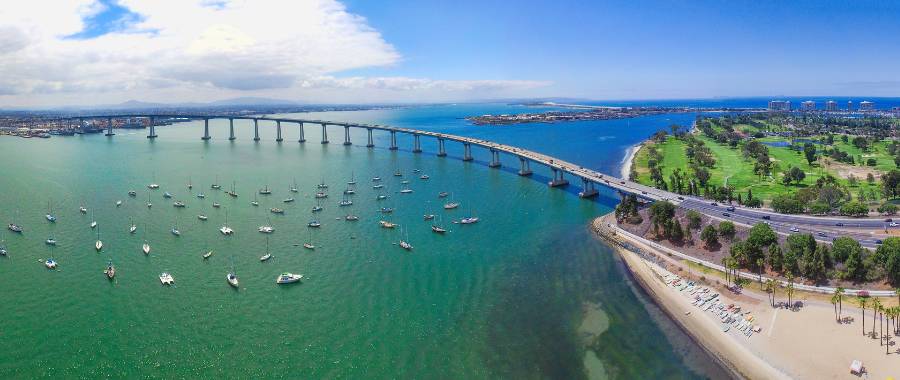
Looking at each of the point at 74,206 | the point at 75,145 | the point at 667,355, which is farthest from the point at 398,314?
the point at 75,145

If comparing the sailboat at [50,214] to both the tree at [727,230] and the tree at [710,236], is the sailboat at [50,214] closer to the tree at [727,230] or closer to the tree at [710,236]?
the tree at [710,236]

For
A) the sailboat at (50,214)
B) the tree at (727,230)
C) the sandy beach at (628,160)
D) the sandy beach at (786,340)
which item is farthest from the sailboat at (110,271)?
the sandy beach at (628,160)

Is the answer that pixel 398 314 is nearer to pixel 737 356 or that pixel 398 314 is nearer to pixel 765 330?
pixel 737 356

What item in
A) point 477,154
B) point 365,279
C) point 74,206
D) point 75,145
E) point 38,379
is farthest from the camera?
point 75,145

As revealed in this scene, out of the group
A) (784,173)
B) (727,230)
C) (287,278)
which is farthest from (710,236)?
(784,173)

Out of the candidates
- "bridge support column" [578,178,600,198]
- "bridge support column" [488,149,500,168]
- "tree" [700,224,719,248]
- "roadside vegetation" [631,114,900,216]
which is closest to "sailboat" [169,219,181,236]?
"bridge support column" [578,178,600,198]

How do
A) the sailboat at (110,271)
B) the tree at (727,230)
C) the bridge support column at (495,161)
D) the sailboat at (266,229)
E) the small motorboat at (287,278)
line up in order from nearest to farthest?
the small motorboat at (287,278) → the sailboat at (110,271) → the tree at (727,230) → the sailboat at (266,229) → the bridge support column at (495,161)
